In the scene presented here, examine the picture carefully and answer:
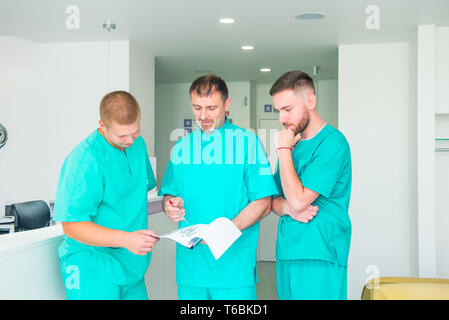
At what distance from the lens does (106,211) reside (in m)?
1.75

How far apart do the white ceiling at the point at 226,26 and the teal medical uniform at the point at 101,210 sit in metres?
2.09

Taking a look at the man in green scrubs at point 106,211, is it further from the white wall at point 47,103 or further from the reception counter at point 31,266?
the white wall at point 47,103

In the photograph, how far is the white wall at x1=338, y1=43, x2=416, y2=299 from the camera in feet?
15.9

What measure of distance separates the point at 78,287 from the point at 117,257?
167 millimetres

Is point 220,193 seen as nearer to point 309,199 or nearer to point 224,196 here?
point 224,196

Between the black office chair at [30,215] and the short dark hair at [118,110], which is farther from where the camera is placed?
the black office chair at [30,215]

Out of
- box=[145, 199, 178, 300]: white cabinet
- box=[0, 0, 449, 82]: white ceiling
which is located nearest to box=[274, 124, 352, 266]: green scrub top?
box=[145, 199, 178, 300]: white cabinet

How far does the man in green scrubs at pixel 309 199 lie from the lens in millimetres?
1800

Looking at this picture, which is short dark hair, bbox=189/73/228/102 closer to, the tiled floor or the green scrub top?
the green scrub top

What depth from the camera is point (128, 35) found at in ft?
15.0

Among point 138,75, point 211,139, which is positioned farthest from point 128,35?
point 211,139

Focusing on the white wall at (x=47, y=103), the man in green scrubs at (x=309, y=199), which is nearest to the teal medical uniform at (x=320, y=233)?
the man in green scrubs at (x=309, y=199)

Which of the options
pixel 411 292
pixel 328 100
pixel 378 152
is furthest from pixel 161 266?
pixel 328 100

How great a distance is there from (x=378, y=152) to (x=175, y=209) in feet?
11.6
